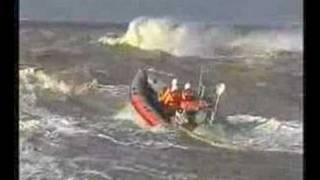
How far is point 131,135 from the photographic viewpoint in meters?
1.93

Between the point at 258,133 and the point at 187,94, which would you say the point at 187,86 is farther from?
the point at 258,133

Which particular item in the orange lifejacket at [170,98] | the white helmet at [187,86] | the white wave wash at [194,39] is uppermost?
the white wave wash at [194,39]

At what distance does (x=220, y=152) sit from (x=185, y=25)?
0.31 metres

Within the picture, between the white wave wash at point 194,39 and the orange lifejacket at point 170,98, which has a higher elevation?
the white wave wash at point 194,39

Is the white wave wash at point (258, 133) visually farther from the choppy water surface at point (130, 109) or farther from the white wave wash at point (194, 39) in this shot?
the white wave wash at point (194, 39)

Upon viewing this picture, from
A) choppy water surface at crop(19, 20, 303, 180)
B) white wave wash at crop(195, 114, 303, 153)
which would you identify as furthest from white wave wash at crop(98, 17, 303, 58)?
white wave wash at crop(195, 114, 303, 153)

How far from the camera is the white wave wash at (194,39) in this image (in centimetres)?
192

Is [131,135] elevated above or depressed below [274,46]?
below

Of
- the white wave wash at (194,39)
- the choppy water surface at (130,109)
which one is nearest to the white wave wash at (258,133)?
the choppy water surface at (130,109)

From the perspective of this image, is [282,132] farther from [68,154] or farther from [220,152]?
[68,154]

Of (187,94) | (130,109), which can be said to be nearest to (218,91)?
(187,94)

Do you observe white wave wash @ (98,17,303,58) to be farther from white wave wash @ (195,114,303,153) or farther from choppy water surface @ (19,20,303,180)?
white wave wash @ (195,114,303,153)

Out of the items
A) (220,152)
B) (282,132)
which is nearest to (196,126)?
(220,152)

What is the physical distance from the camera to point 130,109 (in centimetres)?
194
